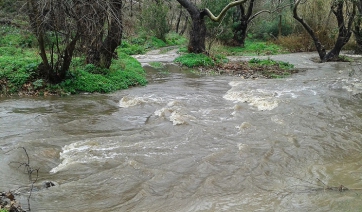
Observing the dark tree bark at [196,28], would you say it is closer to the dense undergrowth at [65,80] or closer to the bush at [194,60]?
the bush at [194,60]

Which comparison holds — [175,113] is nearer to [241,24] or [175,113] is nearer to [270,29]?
[241,24]

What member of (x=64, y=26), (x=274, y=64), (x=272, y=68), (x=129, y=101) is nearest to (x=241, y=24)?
(x=274, y=64)

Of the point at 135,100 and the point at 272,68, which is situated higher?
the point at 135,100

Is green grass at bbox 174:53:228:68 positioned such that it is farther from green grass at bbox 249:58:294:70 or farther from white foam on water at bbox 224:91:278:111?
white foam on water at bbox 224:91:278:111

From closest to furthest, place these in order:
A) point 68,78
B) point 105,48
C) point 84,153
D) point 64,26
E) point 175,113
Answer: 1. point 84,153
2. point 175,113
3. point 64,26
4. point 68,78
5. point 105,48

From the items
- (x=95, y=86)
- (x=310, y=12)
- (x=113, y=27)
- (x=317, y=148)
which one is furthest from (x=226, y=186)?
(x=310, y=12)

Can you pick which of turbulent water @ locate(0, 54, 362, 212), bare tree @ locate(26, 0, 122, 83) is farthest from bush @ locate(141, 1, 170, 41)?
turbulent water @ locate(0, 54, 362, 212)

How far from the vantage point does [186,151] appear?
677cm

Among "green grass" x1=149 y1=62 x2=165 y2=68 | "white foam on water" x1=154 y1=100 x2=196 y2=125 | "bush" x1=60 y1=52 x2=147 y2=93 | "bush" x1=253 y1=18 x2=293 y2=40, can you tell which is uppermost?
"bush" x1=253 y1=18 x2=293 y2=40

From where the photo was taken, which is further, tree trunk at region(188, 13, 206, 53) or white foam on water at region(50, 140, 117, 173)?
tree trunk at region(188, 13, 206, 53)

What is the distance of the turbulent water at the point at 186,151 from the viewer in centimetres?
489

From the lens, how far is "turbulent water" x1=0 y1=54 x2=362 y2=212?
16.0 ft

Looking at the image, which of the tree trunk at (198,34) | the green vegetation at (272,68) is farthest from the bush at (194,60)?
the green vegetation at (272,68)

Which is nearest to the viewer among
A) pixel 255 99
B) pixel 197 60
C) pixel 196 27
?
pixel 255 99
